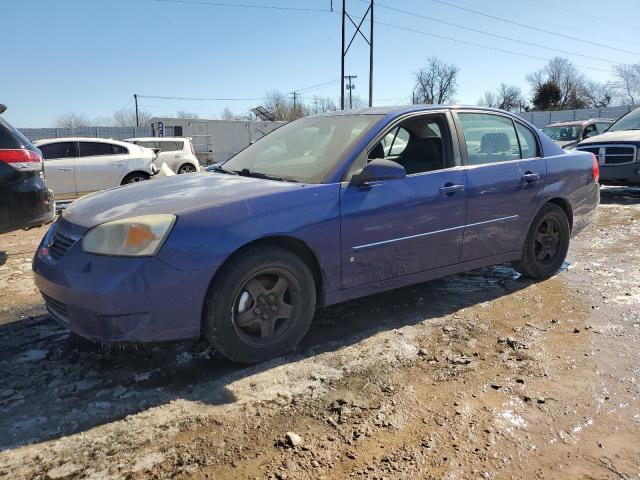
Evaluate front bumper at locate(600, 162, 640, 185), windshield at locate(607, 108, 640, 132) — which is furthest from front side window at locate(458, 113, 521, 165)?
windshield at locate(607, 108, 640, 132)

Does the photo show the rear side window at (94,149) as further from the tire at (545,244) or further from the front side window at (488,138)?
the tire at (545,244)

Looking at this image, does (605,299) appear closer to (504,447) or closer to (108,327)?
(504,447)

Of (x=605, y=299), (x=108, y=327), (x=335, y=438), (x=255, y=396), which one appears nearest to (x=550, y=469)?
(x=335, y=438)

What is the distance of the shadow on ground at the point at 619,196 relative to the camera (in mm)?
10398

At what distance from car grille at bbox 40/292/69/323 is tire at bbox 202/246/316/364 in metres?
0.81

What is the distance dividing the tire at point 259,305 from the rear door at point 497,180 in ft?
5.28

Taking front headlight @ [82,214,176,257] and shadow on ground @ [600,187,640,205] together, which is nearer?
front headlight @ [82,214,176,257]

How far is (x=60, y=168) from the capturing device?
11586 millimetres

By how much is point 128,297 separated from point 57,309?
2.08ft

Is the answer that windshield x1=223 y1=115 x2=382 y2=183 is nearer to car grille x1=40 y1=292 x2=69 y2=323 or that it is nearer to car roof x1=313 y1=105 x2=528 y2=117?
car roof x1=313 y1=105 x2=528 y2=117

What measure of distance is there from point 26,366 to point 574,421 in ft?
10.6

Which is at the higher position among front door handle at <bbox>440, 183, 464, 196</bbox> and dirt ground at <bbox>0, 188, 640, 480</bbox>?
front door handle at <bbox>440, 183, 464, 196</bbox>

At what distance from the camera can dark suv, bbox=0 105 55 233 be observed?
4750 millimetres

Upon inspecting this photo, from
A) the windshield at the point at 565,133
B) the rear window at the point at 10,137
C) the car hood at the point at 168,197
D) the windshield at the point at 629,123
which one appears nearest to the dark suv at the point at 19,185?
the rear window at the point at 10,137
